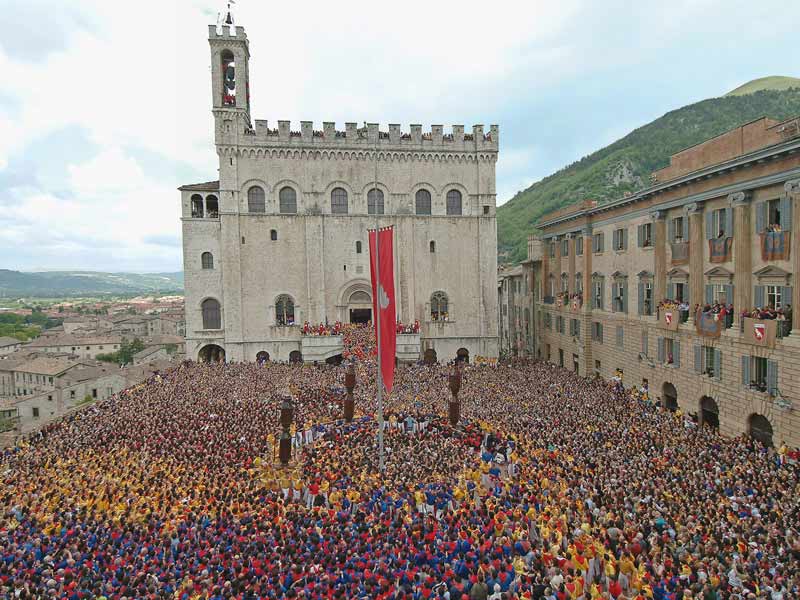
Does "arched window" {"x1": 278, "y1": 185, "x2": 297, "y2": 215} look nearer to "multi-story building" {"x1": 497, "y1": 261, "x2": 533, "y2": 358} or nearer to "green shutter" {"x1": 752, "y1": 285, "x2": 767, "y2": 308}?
"multi-story building" {"x1": 497, "y1": 261, "x2": 533, "y2": 358}

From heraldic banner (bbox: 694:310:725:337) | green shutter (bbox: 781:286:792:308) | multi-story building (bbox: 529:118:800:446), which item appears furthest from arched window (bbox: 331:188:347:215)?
green shutter (bbox: 781:286:792:308)

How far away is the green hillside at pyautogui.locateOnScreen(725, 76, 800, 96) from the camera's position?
121 meters

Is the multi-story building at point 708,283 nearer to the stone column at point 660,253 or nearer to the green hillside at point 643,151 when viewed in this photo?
the stone column at point 660,253

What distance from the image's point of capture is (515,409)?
958 inches

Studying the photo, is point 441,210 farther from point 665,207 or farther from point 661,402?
point 661,402

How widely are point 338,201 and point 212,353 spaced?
658 inches

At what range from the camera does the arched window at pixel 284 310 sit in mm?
41969

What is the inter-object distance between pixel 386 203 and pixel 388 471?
29248 millimetres

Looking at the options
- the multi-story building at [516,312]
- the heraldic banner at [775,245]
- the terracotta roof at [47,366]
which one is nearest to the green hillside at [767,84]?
the multi-story building at [516,312]

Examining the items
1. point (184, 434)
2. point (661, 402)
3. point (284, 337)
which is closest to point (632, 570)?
point (184, 434)

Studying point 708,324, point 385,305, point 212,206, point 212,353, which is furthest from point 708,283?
point 212,206

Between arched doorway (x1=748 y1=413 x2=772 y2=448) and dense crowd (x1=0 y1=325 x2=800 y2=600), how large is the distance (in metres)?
1.11

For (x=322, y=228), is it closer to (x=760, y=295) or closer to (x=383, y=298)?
(x=383, y=298)

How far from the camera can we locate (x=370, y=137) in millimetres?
41781
